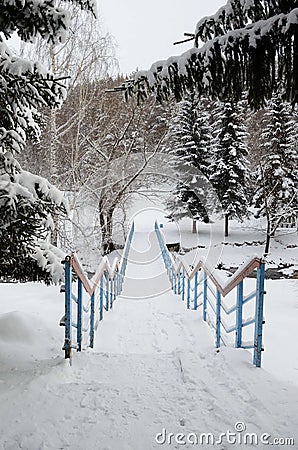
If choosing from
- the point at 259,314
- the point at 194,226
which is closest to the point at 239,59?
the point at 259,314

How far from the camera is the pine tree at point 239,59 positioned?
173 cm

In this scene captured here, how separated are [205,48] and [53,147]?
8.36m

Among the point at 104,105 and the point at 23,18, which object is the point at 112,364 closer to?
the point at 23,18

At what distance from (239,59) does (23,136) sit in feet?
7.06

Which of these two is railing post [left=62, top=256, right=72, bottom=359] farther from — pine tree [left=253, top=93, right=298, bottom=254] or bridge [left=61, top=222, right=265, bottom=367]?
pine tree [left=253, top=93, right=298, bottom=254]

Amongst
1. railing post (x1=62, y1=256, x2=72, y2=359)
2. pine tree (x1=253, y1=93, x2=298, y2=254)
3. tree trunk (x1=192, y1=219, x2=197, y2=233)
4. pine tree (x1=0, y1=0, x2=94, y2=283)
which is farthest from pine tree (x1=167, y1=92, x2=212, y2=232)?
railing post (x1=62, y1=256, x2=72, y2=359)

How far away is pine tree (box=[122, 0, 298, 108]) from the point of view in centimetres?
173

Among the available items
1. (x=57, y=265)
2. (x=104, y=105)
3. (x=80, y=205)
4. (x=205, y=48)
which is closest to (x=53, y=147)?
(x=80, y=205)

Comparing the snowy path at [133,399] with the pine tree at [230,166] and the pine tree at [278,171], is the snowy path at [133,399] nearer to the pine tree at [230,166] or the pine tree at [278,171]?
the pine tree at [278,171]

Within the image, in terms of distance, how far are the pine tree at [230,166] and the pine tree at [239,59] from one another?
1877 centimetres

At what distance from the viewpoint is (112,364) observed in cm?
329

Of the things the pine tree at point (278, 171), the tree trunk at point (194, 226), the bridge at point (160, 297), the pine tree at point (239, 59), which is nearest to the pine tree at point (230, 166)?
the pine tree at point (278, 171)

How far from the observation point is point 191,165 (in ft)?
67.4

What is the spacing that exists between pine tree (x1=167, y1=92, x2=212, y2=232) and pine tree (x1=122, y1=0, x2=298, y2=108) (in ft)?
55.6
